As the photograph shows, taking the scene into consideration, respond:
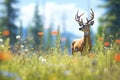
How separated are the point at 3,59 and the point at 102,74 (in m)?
1.60

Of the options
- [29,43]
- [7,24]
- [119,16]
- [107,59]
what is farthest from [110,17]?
[107,59]

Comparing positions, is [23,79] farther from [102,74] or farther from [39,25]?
[39,25]

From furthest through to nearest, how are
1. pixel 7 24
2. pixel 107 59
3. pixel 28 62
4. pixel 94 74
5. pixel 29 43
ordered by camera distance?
pixel 7 24 < pixel 29 43 < pixel 28 62 < pixel 107 59 < pixel 94 74

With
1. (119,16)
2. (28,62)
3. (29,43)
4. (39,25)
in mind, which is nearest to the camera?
(28,62)

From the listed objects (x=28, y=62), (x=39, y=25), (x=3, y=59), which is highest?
(x=3, y=59)

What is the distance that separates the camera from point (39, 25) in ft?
299

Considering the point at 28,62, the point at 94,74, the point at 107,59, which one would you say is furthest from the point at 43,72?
the point at 28,62

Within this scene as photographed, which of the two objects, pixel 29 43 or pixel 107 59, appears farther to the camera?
pixel 29 43

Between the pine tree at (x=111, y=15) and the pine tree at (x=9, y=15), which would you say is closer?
the pine tree at (x=111, y=15)

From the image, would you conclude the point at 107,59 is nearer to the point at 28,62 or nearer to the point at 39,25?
the point at 28,62

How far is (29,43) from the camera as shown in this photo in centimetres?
1109

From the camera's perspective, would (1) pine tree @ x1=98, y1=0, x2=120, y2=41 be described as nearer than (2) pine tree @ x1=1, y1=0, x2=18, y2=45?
Yes

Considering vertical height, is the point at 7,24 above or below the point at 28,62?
below

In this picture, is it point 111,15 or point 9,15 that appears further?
point 9,15
